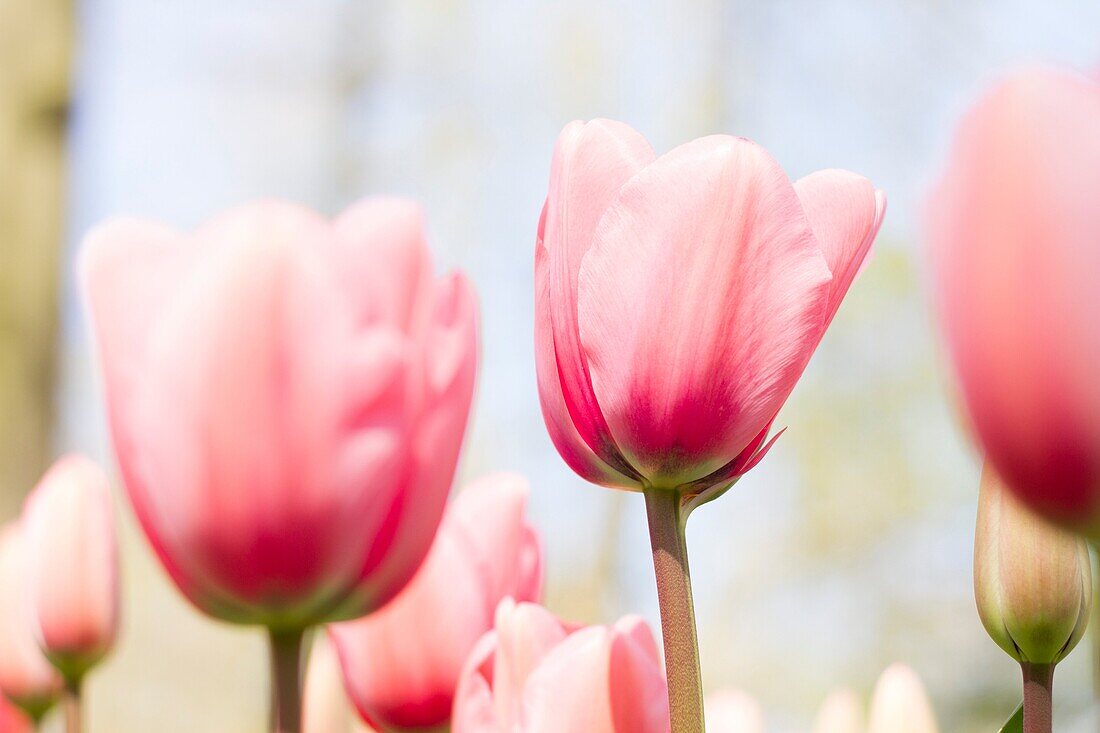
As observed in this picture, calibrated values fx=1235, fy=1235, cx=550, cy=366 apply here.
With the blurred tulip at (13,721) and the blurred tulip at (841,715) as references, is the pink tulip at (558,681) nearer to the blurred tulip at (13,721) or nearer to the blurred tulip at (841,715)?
the blurred tulip at (841,715)

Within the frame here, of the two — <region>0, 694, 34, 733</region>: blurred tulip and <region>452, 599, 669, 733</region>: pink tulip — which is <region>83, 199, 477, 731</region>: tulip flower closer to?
<region>452, 599, 669, 733</region>: pink tulip

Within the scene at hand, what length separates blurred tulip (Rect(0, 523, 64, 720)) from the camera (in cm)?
42

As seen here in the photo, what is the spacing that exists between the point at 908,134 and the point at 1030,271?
4.49m

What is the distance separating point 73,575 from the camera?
383mm

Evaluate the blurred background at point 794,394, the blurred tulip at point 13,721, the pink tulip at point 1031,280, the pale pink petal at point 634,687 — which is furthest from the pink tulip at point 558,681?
the blurred background at point 794,394

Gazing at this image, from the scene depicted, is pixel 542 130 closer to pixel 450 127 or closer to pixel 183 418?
pixel 450 127

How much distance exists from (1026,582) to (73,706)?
0.92ft

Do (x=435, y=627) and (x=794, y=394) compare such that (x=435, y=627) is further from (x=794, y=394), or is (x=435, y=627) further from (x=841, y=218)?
(x=794, y=394)

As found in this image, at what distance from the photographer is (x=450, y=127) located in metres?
4.27

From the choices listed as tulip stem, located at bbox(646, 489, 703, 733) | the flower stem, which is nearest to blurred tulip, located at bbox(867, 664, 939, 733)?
tulip stem, located at bbox(646, 489, 703, 733)

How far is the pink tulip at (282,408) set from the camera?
0.67 feet

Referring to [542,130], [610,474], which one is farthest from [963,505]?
[610,474]

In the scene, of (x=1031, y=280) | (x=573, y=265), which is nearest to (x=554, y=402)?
(x=573, y=265)

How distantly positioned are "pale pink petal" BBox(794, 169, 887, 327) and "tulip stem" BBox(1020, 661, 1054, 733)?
85 mm
